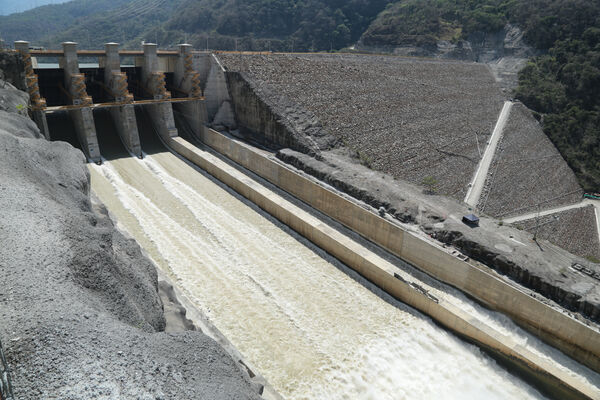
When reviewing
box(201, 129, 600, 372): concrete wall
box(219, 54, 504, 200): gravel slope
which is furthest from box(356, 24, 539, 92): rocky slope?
box(201, 129, 600, 372): concrete wall

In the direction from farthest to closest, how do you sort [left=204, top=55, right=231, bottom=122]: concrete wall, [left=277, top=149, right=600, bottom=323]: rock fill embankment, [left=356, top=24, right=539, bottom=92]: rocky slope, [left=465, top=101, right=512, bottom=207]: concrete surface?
[left=356, top=24, right=539, bottom=92]: rocky slope, [left=204, top=55, right=231, bottom=122]: concrete wall, [left=465, top=101, right=512, bottom=207]: concrete surface, [left=277, top=149, right=600, bottom=323]: rock fill embankment

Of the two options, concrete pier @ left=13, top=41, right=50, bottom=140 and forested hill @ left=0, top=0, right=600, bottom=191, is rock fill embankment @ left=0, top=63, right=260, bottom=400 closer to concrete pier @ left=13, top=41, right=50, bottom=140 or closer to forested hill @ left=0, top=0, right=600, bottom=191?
concrete pier @ left=13, top=41, right=50, bottom=140

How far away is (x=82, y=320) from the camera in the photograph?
5.51 metres

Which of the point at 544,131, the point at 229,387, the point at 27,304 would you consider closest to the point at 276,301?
the point at 229,387

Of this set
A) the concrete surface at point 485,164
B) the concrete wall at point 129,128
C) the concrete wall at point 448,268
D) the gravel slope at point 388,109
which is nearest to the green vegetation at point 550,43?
the concrete surface at point 485,164

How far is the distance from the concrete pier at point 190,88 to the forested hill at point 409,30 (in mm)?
26564

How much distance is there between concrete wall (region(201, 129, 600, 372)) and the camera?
10820mm

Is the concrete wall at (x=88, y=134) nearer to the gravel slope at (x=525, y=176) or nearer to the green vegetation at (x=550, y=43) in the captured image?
the gravel slope at (x=525, y=176)

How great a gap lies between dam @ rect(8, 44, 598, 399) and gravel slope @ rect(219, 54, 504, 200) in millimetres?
7469

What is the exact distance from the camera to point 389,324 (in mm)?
12117

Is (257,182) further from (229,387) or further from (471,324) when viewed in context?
(229,387)

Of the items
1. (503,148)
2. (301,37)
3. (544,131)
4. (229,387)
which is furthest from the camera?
(301,37)

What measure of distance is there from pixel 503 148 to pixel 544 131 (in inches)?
389

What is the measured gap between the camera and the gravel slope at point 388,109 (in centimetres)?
2145
